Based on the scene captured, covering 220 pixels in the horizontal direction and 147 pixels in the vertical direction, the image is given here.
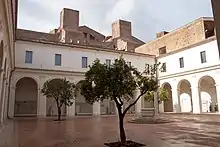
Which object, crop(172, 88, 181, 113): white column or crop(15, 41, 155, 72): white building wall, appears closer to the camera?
crop(15, 41, 155, 72): white building wall

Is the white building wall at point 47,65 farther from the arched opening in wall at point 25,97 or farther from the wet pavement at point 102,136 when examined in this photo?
the wet pavement at point 102,136

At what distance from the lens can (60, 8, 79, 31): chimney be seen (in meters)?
37.3

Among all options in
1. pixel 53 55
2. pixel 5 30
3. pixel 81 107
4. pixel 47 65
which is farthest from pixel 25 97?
pixel 5 30

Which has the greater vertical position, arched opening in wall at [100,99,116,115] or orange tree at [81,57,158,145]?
orange tree at [81,57,158,145]

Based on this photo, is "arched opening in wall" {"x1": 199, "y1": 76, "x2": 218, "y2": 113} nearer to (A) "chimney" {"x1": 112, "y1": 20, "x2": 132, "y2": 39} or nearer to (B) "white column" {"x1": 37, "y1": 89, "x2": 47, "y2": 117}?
(A) "chimney" {"x1": 112, "y1": 20, "x2": 132, "y2": 39}

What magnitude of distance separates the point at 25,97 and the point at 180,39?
77.5 feet

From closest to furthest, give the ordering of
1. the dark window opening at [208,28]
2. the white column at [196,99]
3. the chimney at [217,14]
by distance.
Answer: the chimney at [217,14]
the white column at [196,99]
the dark window opening at [208,28]

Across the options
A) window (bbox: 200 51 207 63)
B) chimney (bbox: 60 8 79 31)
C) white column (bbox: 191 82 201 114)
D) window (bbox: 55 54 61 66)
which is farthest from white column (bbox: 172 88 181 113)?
chimney (bbox: 60 8 79 31)

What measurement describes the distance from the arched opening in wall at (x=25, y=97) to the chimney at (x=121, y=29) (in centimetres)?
2231

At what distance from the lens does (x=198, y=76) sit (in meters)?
26.6

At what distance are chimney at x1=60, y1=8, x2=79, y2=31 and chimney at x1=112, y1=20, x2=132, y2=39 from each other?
9.49m

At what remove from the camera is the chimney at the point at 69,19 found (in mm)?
37312

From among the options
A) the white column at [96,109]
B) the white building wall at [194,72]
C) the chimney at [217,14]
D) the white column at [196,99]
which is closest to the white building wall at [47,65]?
the white column at [96,109]

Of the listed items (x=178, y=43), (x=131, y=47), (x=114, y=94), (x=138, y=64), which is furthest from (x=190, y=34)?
(x=114, y=94)
